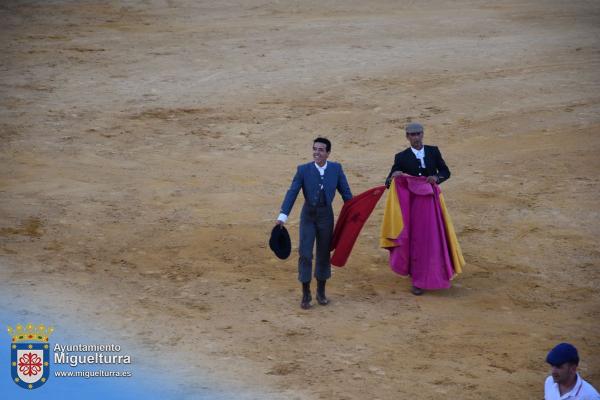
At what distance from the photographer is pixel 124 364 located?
28.1 ft

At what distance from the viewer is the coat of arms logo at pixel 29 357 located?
27.6ft

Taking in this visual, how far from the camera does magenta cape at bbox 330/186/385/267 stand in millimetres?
9664

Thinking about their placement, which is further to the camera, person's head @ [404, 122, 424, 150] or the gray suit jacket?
person's head @ [404, 122, 424, 150]

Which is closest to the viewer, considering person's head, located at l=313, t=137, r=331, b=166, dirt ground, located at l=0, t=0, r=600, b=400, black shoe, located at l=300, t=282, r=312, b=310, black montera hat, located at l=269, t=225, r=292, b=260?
dirt ground, located at l=0, t=0, r=600, b=400

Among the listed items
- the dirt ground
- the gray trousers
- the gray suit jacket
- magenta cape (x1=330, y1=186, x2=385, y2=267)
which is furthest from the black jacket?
the dirt ground

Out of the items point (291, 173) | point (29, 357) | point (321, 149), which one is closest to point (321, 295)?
point (321, 149)

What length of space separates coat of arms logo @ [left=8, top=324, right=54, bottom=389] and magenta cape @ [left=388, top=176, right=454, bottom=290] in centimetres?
327

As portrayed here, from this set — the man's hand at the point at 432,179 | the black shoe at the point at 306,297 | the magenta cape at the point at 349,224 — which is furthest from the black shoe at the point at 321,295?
the man's hand at the point at 432,179

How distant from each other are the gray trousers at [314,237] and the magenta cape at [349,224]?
0.46ft

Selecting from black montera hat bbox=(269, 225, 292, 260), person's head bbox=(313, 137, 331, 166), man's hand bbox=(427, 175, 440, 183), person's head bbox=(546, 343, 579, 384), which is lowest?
person's head bbox=(546, 343, 579, 384)

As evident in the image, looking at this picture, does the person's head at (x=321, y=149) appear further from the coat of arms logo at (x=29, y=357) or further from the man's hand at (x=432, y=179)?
the coat of arms logo at (x=29, y=357)

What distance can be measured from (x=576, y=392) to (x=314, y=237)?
3.23 metres

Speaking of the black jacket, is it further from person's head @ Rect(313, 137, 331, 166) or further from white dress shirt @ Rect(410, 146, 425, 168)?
person's head @ Rect(313, 137, 331, 166)

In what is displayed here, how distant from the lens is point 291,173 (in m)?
13.6
